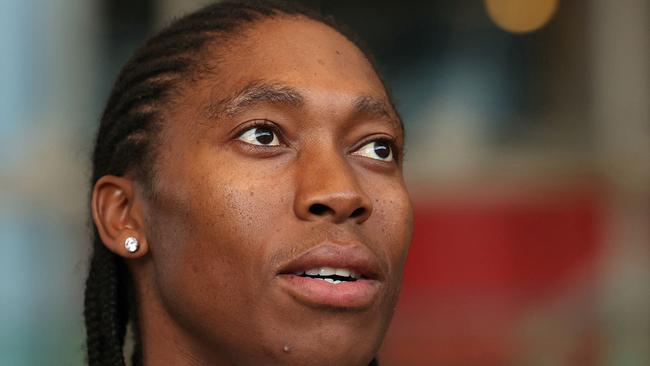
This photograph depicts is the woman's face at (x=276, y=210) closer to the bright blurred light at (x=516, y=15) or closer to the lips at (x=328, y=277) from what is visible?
the lips at (x=328, y=277)

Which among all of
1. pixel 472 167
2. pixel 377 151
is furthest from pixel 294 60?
pixel 472 167

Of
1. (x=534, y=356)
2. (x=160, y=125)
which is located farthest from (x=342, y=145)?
(x=534, y=356)

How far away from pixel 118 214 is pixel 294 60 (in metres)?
0.70

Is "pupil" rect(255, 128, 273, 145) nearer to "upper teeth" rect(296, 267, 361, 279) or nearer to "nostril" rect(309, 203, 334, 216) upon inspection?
"nostril" rect(309, 203, 334, 216)

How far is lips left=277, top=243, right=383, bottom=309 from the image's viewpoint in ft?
10.8

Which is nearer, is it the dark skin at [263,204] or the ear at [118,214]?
the dark skin at [263,204]

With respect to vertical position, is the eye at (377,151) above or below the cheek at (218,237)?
above

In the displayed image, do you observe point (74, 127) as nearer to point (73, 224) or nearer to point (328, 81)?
point (73, 224)

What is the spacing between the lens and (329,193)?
11.0 ft

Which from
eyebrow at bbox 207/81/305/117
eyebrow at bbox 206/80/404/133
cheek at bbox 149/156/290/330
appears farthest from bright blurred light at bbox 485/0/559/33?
cheek at bbox 149/156/290/330

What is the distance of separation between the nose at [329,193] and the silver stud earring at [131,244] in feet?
1.83

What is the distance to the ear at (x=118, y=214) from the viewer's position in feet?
12.0

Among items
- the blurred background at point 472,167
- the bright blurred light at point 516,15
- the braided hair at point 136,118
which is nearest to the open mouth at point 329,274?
the braided hair at point 136,118

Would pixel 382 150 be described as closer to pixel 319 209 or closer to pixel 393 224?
pixel 393 224
